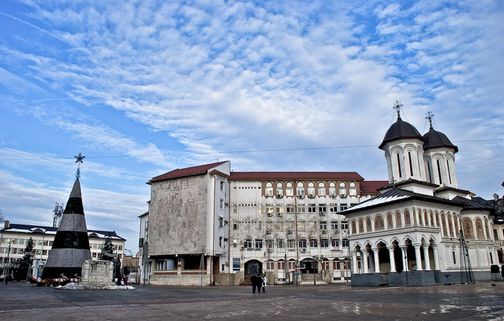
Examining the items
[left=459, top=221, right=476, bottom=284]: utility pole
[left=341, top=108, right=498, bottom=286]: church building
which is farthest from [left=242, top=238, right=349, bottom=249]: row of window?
[left=459, top=221, right=476, bottom=284]: utility pole

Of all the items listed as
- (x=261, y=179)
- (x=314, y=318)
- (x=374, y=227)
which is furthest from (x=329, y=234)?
(x=314, y=318)

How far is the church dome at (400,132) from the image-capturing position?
5219cm

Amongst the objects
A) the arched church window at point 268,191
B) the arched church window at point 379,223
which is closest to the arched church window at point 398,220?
the arched church window at point 379,223

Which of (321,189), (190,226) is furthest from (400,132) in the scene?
(190,226)

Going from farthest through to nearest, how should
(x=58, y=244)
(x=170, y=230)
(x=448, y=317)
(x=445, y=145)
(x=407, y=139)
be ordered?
(x=170, y=230)
(x=445, y=145)
(x=407, y=139)
(x=58, y=244)
(x=448, y=317)

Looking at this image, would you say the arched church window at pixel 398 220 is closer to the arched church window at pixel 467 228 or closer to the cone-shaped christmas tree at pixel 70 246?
the arched church window at pixel 467 228

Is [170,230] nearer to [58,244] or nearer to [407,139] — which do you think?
[58,244]

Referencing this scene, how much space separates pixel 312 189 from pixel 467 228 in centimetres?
2282

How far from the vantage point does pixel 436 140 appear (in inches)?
2259

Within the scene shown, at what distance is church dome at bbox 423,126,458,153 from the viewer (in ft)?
186

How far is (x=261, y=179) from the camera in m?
65.1

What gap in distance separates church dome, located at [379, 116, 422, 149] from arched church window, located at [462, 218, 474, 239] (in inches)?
452

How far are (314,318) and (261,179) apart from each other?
52464 mm

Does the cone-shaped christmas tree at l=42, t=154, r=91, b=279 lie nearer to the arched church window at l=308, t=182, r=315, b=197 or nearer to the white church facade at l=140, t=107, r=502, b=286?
the white church facade at l=140, t=107, r=502, b=286
